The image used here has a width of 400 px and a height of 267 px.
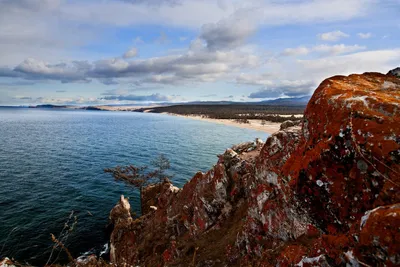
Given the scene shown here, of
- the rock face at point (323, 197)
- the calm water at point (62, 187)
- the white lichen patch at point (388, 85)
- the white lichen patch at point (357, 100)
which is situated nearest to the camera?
the rock face at point (323, 197)

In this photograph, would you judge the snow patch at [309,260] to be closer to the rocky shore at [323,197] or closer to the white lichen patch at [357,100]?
the rocky shore at [323,197]

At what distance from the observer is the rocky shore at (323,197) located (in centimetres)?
582

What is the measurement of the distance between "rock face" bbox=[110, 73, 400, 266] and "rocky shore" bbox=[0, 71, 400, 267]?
0.9 inches

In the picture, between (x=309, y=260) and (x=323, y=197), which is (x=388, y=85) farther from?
(x=309, y=260)

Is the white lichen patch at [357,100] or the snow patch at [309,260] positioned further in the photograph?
the white lichen patch at [357,100]

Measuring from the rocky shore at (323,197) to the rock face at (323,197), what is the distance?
24 millimetres

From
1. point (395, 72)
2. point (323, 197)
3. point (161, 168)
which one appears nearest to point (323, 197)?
point (323, 197)

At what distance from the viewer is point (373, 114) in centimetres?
756

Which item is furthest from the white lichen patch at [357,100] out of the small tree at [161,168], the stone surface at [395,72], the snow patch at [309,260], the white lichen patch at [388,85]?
the small tree at [161,168]

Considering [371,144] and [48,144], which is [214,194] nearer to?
[371,144]

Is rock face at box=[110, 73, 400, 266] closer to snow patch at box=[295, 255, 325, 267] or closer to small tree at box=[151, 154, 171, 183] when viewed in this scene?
snow patch at box=[295, 255, 325, 267]

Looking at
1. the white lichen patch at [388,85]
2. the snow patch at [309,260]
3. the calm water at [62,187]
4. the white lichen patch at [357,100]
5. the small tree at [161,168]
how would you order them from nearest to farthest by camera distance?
the snow patch at [309,260] → the white lichen patch at [357,100] → the white lichen patch at [388,85] → the calm water at [62,187] → the small tree at [161,168]

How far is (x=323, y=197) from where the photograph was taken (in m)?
8.35

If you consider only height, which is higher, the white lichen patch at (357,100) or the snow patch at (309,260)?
the white lichen patch at (357,100)
